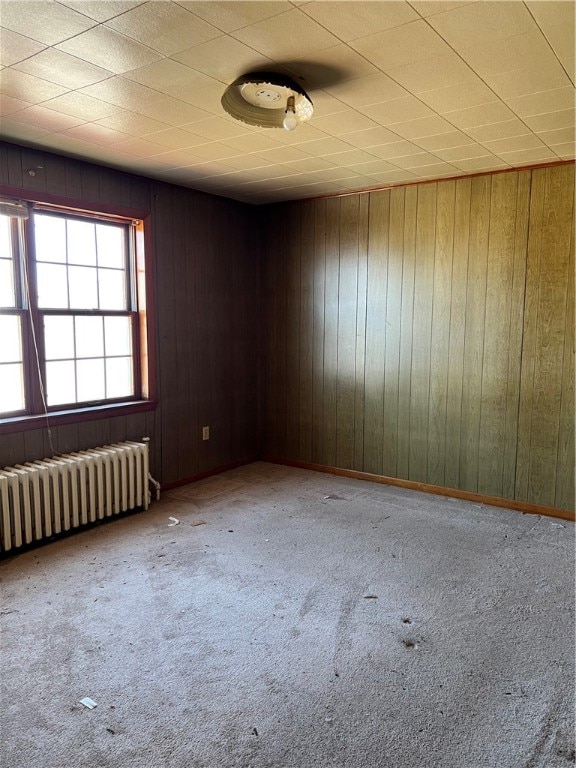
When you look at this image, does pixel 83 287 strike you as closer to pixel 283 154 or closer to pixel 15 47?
pixel 283 154

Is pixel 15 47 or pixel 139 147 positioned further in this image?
pixel 139 147

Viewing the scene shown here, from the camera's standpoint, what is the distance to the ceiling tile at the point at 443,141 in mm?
3155

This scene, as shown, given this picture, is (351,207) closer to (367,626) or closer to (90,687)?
(367,626)

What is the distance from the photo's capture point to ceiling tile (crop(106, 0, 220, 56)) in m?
1.87

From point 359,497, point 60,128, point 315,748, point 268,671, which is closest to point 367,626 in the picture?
point 268,671

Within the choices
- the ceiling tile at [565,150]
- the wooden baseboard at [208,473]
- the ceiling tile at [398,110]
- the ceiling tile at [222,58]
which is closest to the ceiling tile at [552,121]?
the ceiling tile at [565,150]

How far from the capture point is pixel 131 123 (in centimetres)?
296

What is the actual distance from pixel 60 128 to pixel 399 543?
10.5 ft

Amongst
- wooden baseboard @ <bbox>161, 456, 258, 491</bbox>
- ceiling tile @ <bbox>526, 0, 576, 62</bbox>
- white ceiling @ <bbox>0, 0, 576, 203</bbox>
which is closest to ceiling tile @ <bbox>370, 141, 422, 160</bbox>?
white ceiling @ <bbox>0, 0, 576, 203</bbox>

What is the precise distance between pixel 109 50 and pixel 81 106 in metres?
0.66

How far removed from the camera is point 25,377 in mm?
3537

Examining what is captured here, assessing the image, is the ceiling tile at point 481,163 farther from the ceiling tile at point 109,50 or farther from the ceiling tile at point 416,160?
Answer: the ceiling tile at point 109,50

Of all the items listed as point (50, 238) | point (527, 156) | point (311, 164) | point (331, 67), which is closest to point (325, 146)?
point (311, 164)

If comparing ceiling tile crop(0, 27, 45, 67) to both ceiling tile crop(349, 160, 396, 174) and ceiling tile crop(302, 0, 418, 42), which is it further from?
ceiling tile crop(349, 160, 396, 174)
